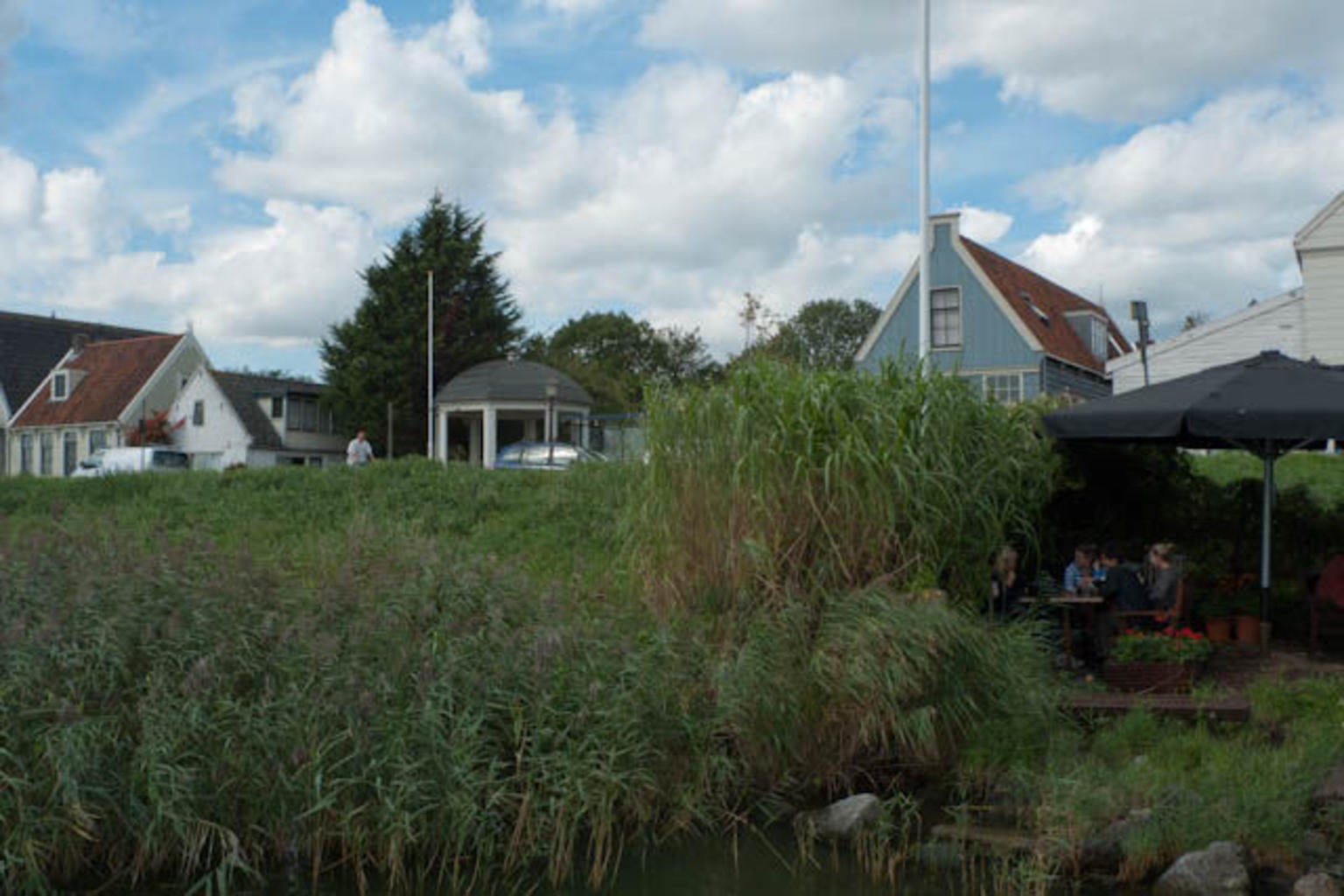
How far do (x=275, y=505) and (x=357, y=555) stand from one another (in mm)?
9893

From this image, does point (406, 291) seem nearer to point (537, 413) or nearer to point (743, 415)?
point (537, 413)

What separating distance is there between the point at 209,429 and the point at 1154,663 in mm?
38190

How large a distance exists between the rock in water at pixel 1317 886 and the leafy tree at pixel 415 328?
3638 centimetres

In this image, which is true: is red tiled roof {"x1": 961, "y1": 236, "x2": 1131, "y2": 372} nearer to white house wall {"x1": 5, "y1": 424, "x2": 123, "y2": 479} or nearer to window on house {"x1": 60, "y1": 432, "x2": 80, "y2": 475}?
white house wall {"x1": 5, "y1": 424, "x2": 123, "y2": 479}

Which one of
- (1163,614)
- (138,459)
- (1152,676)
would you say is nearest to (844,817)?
(1152,676)

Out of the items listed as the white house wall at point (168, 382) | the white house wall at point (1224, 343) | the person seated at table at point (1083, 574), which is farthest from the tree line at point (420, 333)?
the person seated at table at point (1083, 574)

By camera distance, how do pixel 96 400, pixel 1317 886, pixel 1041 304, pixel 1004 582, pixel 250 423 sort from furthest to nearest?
pixel 96 400
pixel 250 423
pixel 1041 304
pixel 1004 582
pixel 1317 886

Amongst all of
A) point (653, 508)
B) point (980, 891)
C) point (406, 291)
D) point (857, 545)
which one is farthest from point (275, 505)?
point (406, 291)

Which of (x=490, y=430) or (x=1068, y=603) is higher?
(x=490, y=430)

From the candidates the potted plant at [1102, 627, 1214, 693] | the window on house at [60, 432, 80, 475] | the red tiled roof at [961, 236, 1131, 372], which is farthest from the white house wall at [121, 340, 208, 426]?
the potted plant at [1102, 627, 1214, 693]

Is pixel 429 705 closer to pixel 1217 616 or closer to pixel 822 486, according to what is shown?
pixel 822 486

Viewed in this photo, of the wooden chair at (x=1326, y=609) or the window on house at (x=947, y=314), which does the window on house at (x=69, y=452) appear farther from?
the wooden chair at (x=1326, y=609)

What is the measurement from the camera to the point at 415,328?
4025 centimetres

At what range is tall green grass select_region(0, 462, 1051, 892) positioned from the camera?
5.96 metres
